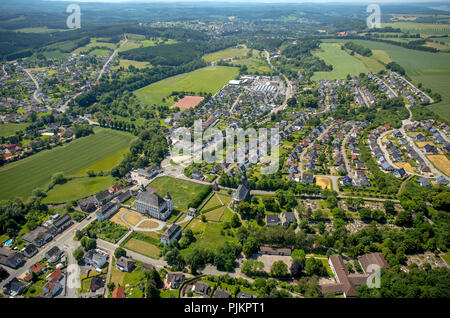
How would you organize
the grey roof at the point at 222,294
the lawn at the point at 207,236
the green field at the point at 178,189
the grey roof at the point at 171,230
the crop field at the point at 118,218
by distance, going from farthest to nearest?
1. the green field at the point at 178,189
2. the crop field at the point at 118,218
3. the lawn at the point at 207,236
4. the grey roof at the point at 171,230
5. the grey roof at the point at 222,294

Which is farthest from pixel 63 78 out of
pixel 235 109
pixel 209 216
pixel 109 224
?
pixel 209 216

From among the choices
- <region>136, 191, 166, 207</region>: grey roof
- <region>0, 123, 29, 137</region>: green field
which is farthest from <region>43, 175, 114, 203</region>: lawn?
<region>0, 123, 29, 137</region>: green field

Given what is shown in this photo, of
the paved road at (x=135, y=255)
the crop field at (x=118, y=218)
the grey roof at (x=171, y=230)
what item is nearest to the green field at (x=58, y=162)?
the crop field at (x=118, y=218)

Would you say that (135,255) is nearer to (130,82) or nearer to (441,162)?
(441,162)

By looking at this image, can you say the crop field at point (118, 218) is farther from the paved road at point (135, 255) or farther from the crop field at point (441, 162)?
the crop field at point (441, 162)

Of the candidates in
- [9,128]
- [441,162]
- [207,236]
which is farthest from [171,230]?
[9,128]
